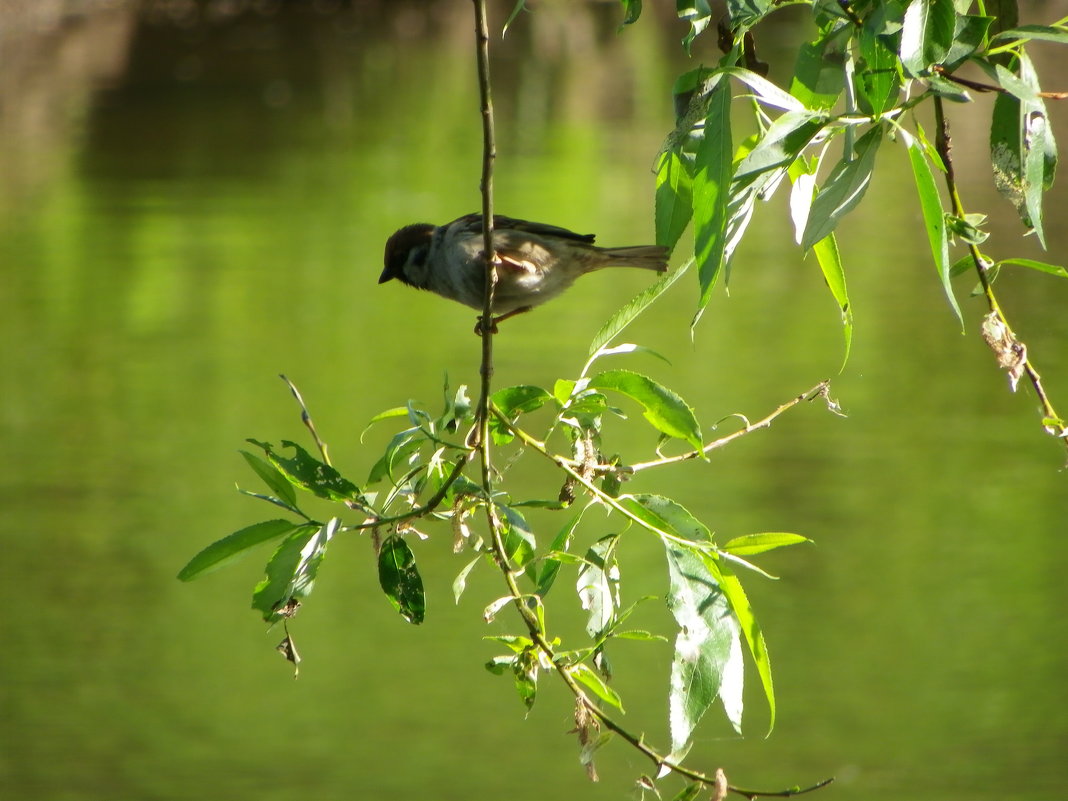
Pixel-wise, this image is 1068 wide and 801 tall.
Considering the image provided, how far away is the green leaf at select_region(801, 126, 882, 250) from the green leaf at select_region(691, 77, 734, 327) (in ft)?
0.38

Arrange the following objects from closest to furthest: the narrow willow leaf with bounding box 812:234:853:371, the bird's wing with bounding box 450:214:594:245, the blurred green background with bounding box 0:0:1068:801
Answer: the narrow willow leaf with bounding box 812:234:853:371 → the bird's wing with bounding box 450:214:594:245 → the blurred green background with bounding box 0:0:1068:801

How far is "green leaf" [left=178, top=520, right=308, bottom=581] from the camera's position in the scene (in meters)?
2.27

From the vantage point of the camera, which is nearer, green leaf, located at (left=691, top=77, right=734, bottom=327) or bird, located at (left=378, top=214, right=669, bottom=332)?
green leaf, located at (left=691, top=77, right=734, bottom=327)

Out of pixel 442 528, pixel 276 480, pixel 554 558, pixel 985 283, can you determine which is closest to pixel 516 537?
pixel 554 558

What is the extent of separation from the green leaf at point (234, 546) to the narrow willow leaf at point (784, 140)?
0.86 meters

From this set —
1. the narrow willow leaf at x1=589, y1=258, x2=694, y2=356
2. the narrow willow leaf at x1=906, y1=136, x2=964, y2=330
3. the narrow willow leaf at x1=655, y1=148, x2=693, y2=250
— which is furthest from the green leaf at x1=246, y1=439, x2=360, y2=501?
the narrow willow leaf at x1=906, y1=136, x2=964, y2=330

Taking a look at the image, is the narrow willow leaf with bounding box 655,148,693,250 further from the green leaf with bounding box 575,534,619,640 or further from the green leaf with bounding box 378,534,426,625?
the green leaf with bounding box 378,534,426,625

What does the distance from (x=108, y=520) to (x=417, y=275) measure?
791 centimetres

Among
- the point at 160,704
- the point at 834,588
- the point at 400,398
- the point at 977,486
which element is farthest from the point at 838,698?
the point at 400,398

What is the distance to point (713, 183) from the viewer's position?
1948 mm

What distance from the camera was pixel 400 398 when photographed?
42.6ft

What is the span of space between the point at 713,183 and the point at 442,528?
334 inches

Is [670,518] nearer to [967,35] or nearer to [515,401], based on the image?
[515,401]

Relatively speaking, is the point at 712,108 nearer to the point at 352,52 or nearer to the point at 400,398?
the point at 400,398
